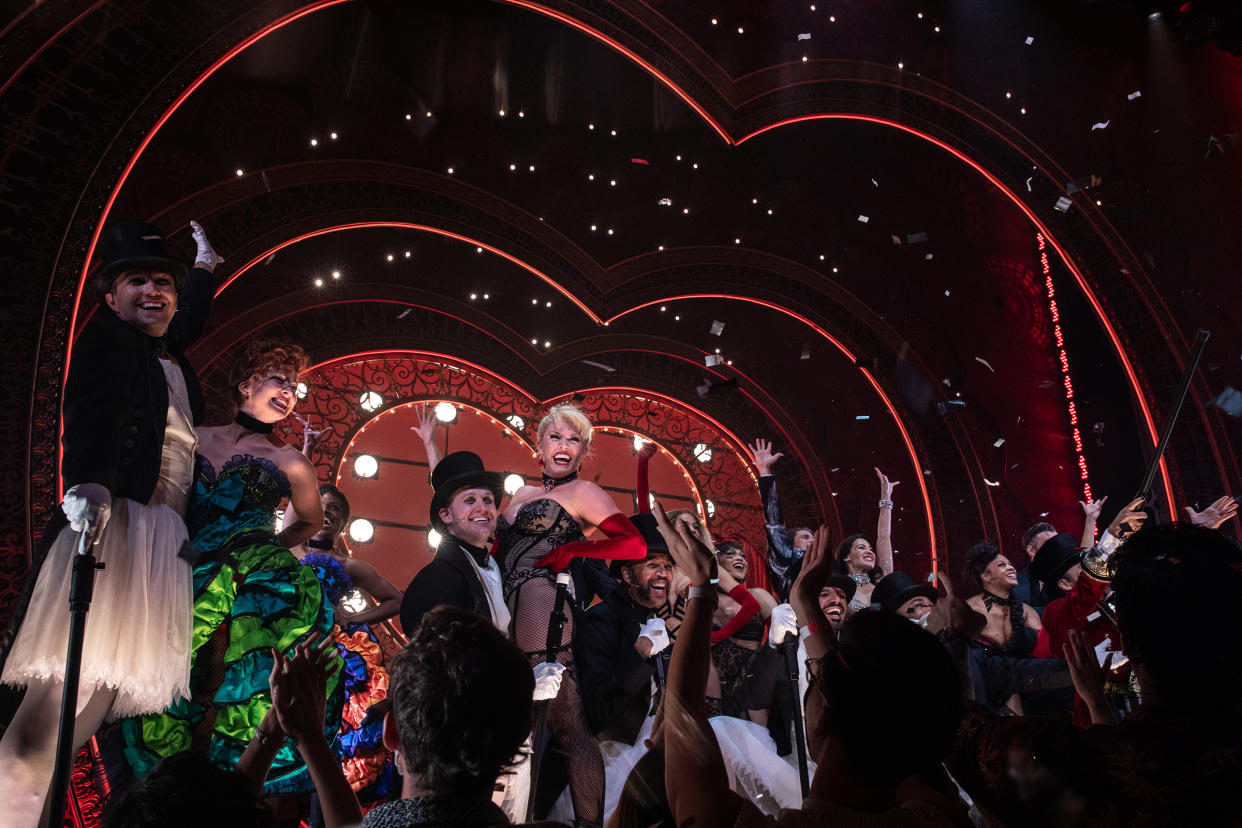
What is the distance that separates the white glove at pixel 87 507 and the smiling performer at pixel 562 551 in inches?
68.9

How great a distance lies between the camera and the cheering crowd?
156 cm

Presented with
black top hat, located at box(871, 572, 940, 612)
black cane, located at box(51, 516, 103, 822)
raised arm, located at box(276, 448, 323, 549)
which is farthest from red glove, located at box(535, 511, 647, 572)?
black cane, located at box(51, 516, 103, 822)

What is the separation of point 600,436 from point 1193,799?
29.4 ft

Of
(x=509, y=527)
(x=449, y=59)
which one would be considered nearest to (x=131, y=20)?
(x=449, y=59)

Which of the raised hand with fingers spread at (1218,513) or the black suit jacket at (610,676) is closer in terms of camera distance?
the black suit jacket at (610,676)

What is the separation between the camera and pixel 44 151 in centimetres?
471

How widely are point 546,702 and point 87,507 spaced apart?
71.8 inches

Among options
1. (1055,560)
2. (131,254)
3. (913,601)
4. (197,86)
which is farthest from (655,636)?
(197,86)

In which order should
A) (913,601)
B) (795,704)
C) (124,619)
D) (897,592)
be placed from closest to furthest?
(124,619) < (795,704) < (913,601) < (897,592)

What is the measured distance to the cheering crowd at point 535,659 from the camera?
5.13ft

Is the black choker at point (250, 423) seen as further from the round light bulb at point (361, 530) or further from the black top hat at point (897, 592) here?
the round light bulb at point (361, 530)

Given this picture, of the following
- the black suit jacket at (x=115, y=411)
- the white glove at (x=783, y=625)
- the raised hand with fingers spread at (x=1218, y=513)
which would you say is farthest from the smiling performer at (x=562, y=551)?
the raised hand with fingers spread at (x=1218, y=513)

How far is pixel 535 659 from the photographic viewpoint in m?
3.79

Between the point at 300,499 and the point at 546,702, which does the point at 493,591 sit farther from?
the point at 300,499
